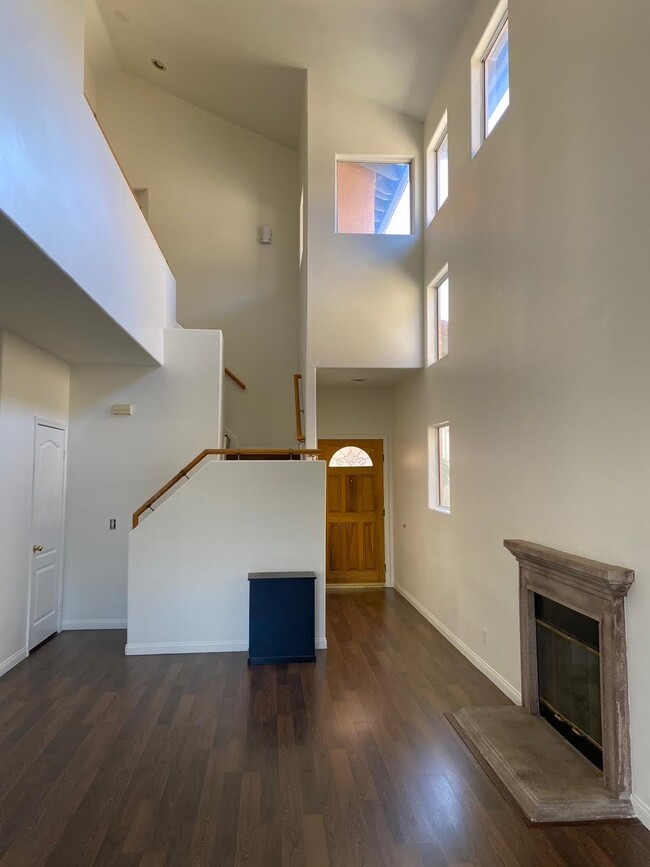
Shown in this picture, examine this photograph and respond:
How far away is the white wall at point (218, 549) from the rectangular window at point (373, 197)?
10.2 feet

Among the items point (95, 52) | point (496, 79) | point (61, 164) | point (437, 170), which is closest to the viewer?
point (61, 164)

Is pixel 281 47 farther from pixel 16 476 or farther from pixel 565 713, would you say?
pixel 565 713

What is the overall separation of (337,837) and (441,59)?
21.1ft

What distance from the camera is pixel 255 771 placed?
2.98 meters

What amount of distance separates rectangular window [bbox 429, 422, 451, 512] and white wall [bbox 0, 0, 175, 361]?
11.0ft

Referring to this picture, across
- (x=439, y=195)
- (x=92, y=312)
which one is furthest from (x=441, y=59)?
(x=92, y=312)

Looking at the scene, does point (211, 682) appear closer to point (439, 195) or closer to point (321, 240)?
point (321, 240)

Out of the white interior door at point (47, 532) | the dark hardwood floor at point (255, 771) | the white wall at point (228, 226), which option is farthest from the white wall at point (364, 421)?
the white interior door at point (47, 532)

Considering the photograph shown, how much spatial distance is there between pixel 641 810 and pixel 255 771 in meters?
1.90

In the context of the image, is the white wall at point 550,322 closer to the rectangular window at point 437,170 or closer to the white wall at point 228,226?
the rectangular window at point 437,170

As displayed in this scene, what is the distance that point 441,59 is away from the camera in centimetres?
548

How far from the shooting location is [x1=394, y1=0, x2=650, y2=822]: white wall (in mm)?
2643

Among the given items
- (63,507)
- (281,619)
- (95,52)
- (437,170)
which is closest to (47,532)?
(63,507)

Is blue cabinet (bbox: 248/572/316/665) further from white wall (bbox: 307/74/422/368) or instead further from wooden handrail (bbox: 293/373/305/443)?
white wall (bbox: 307/74/422/368)
